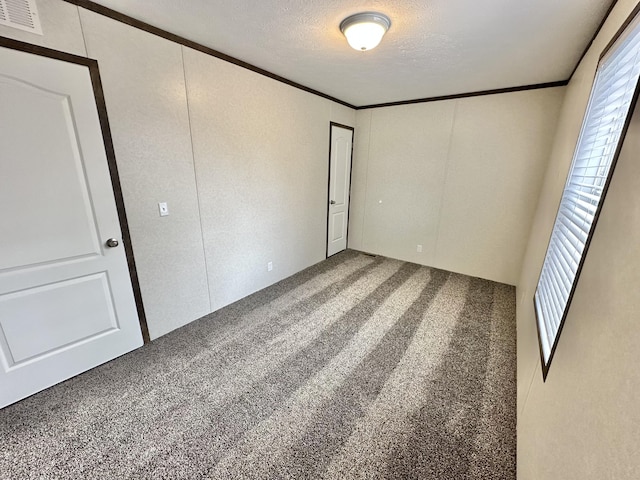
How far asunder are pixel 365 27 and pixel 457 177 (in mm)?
2455

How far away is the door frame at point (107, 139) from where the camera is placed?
57.4 inches

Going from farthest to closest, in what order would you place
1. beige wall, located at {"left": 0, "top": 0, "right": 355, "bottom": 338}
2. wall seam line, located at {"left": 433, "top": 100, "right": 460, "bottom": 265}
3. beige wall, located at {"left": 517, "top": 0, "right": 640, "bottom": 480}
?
wall seam line, located at {"left": 433, "top": 100, "right": 460, "bottom": 265}, beige wall, located at {"left": 0, "top": 0, "right": 355, "bottom": 338}, beige wall, located at {"left": 517, "top": 0, "right": 640, "bottom": 480}

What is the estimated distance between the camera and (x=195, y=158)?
2.28 metres

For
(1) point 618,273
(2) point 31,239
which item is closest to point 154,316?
(2) point 31,239

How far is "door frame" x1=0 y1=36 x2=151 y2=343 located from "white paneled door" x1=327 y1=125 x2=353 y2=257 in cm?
263

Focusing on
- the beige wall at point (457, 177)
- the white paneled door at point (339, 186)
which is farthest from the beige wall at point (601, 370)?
the white paneled door at point (339, 186)

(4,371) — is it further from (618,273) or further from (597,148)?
(597,148)

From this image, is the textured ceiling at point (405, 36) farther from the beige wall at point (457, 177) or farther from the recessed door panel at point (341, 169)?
the recessed door panel at point (341, 169)

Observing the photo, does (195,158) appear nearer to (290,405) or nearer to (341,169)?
A: (290,405)

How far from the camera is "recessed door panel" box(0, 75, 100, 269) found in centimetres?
146

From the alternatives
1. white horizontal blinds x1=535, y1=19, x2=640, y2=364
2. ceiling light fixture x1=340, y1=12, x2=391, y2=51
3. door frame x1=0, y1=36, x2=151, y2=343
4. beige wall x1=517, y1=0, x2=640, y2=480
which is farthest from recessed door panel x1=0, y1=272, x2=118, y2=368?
white horizontal blinds x1=535, y1=19, x2=640, y2=364

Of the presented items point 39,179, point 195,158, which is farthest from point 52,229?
point 195,158

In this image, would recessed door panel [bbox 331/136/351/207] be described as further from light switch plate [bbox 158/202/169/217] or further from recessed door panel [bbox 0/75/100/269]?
recessed door panel [bbox 0/75/100/269]

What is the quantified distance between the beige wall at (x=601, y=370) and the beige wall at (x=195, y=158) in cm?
256
